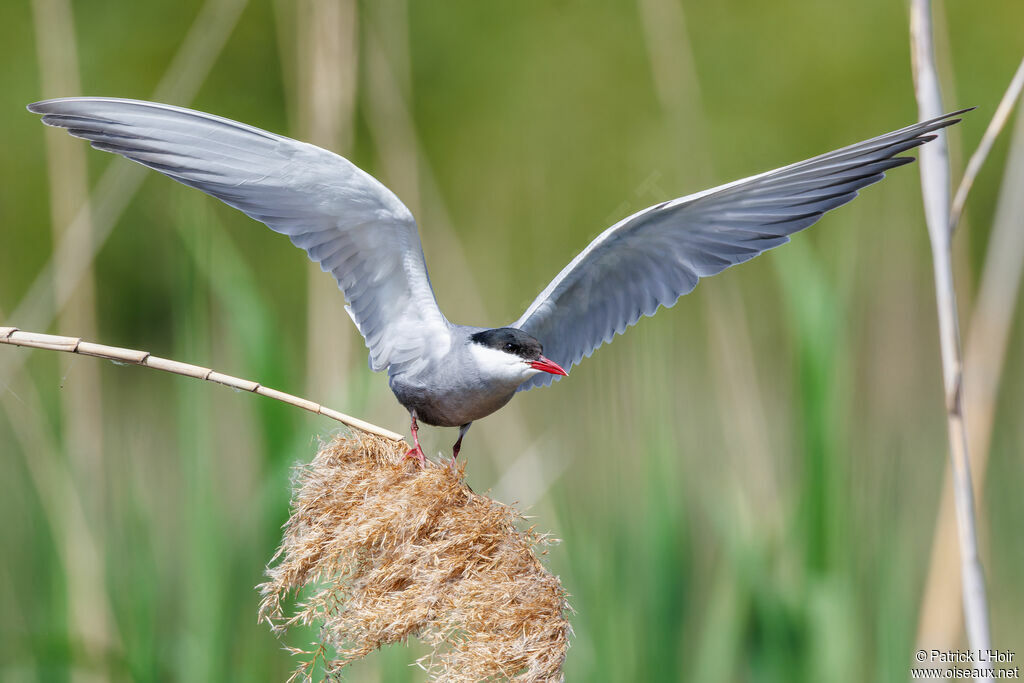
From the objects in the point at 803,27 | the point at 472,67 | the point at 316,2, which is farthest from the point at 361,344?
the point at 803,27

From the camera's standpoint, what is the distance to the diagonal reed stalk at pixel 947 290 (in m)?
1.56

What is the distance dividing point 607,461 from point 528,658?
803mm

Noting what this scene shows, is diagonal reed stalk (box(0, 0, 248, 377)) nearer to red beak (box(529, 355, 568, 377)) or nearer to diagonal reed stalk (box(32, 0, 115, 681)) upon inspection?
diagonal reed stalk (box(32, 0, 115, 681))

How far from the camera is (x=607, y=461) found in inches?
82.9

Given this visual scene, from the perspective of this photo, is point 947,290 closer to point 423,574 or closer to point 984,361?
point 984,361

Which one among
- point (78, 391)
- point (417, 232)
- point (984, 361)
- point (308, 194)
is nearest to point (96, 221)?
point (78, 391)

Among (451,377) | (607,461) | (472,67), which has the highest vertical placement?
(472,67)

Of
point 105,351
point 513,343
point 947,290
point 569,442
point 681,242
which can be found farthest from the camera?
point 569,442

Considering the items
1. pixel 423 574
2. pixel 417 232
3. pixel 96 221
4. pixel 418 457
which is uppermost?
pixel 96 221

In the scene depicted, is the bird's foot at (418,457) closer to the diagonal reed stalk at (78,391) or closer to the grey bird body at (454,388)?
the grey bird body at (454,388)

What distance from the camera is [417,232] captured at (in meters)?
1.85

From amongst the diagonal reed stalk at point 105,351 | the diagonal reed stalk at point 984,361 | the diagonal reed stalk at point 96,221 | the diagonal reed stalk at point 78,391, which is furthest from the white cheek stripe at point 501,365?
the diagonal reed stalk at point 96,221

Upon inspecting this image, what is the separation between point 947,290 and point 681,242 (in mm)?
611

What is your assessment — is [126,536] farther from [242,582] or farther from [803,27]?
[803,27]
